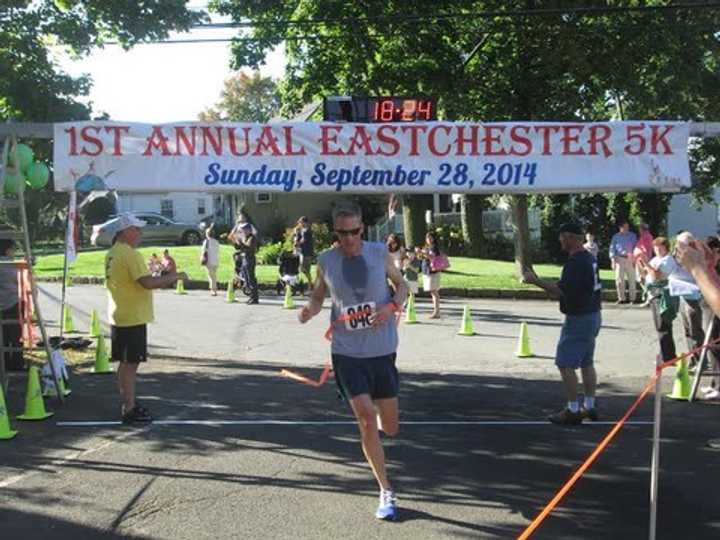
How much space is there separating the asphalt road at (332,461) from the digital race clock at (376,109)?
310cm

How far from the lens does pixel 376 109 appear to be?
367 inches

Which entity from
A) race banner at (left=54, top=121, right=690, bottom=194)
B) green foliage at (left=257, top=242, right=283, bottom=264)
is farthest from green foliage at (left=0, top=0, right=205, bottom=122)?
green foliage at (left=257, top=242, right=283, bottom=264)

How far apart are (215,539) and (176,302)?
1387 cm

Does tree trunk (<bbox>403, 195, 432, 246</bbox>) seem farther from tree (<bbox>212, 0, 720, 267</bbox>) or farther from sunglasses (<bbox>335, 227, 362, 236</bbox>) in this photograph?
sunglasses (<bbox>335, 227, 362, 236</bbox>)

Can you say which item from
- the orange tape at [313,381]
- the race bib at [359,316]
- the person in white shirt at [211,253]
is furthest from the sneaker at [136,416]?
the person in white shirt at [211,253]

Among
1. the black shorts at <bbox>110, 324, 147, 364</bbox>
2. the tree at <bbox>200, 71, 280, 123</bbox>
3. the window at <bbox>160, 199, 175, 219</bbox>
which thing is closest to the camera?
the black shorts at <bbox>110, 324, 147, 364</bbox>

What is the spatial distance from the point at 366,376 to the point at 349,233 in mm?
925

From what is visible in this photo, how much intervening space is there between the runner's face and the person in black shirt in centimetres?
269

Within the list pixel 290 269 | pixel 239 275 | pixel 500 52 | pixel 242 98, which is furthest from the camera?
pixel 242 98

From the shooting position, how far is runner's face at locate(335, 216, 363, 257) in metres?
5.22

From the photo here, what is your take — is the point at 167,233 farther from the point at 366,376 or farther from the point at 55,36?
the point at 366,376

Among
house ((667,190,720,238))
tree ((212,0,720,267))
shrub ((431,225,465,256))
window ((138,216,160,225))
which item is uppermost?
tree ((212,0,720,267))

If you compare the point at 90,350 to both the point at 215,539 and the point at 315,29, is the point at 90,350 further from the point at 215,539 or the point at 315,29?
the point at 315,29

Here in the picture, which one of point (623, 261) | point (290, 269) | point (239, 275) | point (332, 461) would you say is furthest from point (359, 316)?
point (239, 275)
